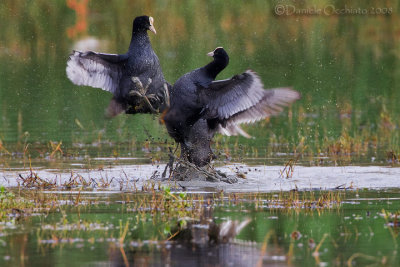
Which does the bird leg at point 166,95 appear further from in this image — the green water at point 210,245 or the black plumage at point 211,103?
the green water at point 210,245

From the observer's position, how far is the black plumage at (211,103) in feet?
38.4

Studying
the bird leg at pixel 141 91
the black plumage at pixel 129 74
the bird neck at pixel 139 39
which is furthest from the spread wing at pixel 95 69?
the bird leg at pixel 141 91

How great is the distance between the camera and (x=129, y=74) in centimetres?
1177

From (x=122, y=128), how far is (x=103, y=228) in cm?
969

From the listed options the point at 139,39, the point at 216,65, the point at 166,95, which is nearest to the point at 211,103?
the point at 216,65

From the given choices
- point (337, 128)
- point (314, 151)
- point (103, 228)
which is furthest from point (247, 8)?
point (103, 228)

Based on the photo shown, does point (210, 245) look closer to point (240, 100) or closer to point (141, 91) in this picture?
point (141, 91)

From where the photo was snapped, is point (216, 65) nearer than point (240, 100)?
Yes

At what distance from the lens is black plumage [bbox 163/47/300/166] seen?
11.7 meters

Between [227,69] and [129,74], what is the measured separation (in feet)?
33.9

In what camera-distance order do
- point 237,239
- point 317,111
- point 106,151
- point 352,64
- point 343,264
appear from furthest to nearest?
1. point 352,64
2. point 317,111
3. point 106,151
4. point 237,239
5. point 343,264

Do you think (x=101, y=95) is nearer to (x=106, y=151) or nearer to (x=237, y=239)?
(x=106, y=151)

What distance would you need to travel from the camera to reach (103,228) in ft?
26.3

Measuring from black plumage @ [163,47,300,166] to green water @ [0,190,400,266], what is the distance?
232 centimetres
